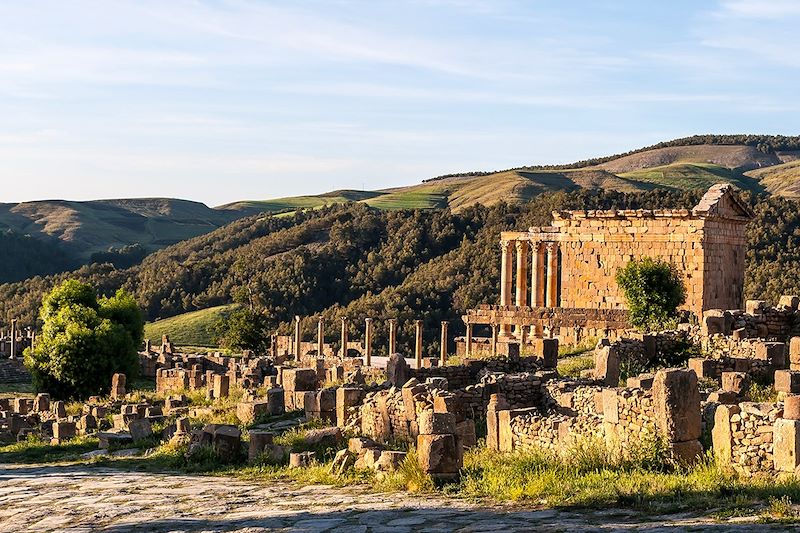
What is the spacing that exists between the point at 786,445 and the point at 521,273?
41093 millimetres

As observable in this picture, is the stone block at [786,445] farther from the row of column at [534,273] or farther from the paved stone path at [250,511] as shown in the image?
the row of column at [534,273]

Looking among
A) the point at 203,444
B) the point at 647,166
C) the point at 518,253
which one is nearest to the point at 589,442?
the point at 203,444

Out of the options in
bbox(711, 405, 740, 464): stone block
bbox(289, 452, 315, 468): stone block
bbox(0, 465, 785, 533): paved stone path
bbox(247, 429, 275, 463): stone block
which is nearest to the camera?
bbox(0, 465, 785, 533): paved stone path

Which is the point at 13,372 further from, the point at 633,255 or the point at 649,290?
the point at 649,290

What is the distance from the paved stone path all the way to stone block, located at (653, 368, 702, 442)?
7.03 feet

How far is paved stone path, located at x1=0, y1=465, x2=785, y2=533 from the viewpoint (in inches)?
456

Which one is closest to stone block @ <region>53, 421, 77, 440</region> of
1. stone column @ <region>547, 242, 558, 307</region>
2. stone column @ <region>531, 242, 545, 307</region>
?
stone column @ <region>547, 242, 558, 307</region>

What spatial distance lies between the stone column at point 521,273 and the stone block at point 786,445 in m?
40.1

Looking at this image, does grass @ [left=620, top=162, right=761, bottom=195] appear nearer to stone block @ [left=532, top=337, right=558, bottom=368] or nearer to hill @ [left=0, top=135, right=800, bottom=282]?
hill @ [left=0, top=135, right=800, bottom=282]

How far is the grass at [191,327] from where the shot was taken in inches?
3127

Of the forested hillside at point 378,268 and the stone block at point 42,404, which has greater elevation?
the forested hillside at point 378,268

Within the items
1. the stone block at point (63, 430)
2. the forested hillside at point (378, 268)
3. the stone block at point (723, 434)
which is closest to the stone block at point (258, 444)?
the stone block at point (723, 434)

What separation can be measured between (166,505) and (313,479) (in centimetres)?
193

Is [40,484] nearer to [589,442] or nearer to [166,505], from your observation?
[166,505]
